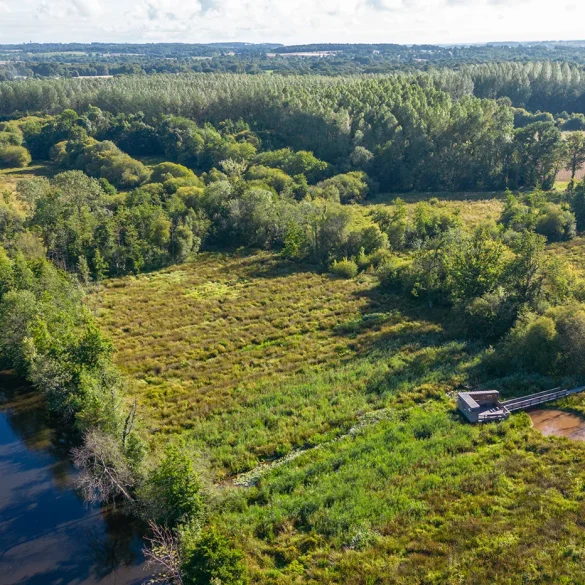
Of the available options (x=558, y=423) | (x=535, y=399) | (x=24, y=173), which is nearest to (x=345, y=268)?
(x=535, y=399)

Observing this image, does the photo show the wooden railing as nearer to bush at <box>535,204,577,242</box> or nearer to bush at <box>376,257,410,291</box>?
bush at <box>376,257,410,291</box>

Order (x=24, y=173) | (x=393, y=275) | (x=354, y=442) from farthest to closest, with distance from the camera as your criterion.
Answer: (x=24, y=173) → (x=393, y=275) → (x=354, y=442)

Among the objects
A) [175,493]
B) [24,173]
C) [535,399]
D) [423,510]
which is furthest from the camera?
[24,173]

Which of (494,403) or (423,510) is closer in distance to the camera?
(423,510)

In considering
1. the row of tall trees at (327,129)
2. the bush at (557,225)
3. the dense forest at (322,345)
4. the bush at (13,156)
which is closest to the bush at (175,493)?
the dense forest at (322,345)

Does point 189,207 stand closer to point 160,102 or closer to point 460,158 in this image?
point 460,158

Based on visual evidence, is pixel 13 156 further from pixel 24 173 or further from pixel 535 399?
pixel 535 399
